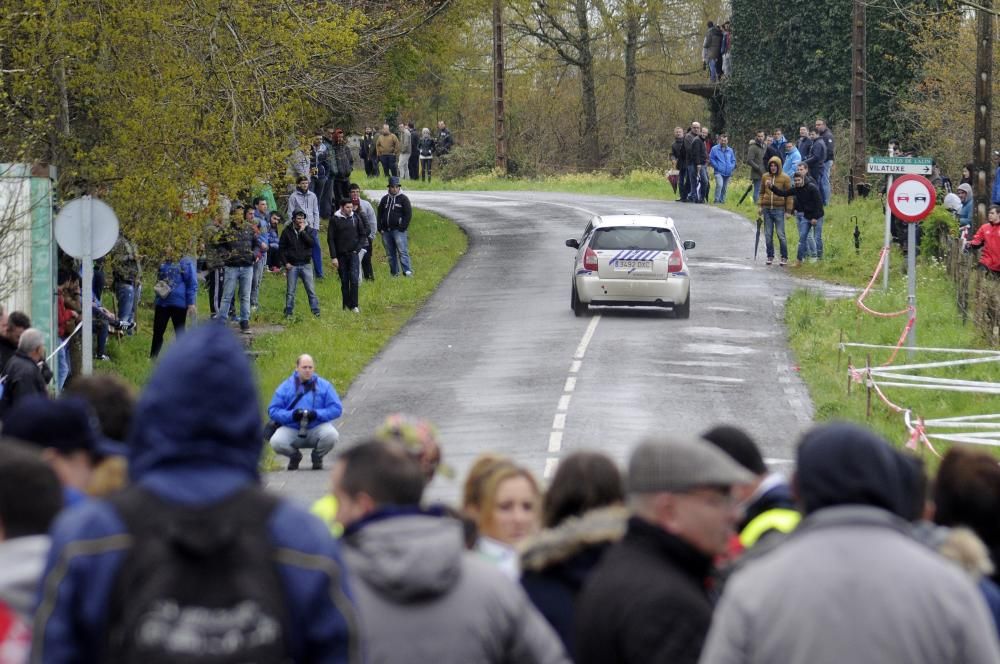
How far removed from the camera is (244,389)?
4.05 meters

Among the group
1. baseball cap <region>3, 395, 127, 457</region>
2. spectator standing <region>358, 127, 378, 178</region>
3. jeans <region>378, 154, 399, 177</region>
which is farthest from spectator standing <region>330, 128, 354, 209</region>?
baseball cap <region>3, 395, 127, 457</region>

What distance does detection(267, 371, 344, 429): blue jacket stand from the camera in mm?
17703

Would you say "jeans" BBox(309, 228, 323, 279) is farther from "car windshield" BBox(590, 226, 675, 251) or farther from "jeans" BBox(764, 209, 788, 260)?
"jeans" BBox(764, 209, 788, 260)

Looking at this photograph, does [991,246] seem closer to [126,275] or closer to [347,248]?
[347,248]

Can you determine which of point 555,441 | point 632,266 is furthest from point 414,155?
point 555,441

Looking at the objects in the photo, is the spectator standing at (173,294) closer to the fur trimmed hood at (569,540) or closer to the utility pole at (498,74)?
the fur trimmed hood at (569,540)

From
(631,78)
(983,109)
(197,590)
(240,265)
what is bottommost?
(240,265)

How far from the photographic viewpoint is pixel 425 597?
15.3 ft

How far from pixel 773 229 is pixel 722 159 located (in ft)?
43.1

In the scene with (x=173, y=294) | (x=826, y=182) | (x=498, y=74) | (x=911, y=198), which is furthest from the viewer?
(x=498, y=74)

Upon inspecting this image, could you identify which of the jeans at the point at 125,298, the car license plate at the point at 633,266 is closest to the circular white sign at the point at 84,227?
the jeans at the point at 125,298

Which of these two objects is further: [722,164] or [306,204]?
[722,164]

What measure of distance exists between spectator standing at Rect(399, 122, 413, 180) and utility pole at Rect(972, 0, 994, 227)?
98.4ft

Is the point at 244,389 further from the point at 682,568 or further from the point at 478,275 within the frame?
the point at 478,275
